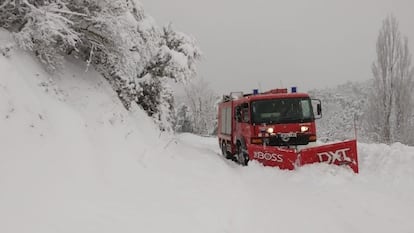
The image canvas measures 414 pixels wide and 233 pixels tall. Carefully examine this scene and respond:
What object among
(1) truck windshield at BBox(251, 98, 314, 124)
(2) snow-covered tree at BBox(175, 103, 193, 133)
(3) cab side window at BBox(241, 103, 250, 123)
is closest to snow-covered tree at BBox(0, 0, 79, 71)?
(3) cab side window at BBox(241, 103, 250, 123)

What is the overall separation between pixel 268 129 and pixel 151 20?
5.17 meters

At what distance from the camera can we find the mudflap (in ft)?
34.7

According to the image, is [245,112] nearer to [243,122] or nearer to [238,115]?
[243,122]

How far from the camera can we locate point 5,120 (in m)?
6.50

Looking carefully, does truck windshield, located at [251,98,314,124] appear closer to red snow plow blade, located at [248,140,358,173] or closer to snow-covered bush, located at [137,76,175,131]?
red snow plow blade, located at [248,140,358,173]

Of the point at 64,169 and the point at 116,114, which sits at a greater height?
the point at 116,114

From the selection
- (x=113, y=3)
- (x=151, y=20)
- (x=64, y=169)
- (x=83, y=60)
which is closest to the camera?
(x=64, y=169)

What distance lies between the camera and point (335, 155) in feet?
35.0

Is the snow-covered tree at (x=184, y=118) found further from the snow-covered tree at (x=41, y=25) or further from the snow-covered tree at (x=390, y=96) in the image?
the snow-covered tree at (x=41, y=25)

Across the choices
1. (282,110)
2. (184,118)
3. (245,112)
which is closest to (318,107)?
(282,110)

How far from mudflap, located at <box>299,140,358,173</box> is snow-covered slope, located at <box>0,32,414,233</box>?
0.30 m

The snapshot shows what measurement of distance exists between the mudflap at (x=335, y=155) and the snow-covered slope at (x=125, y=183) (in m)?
0.30

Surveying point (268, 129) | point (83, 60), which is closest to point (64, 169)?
point (83, 60)

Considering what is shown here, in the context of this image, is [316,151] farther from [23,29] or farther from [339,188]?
[23,29]
